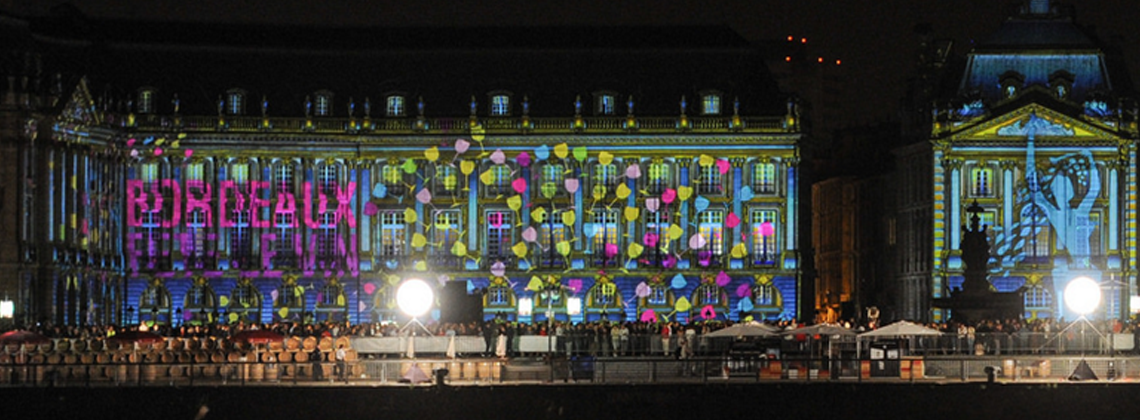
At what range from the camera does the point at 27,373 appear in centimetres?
10475

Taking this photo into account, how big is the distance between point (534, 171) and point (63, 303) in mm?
28631

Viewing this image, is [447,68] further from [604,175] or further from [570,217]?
[570,217]

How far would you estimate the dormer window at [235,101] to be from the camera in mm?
173750

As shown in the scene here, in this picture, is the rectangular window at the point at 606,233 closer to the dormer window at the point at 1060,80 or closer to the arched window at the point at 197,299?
the arched window at the point at 197,299

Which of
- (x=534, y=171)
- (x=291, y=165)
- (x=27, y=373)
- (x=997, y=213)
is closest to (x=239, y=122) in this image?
Answer: (x=291, y=165)

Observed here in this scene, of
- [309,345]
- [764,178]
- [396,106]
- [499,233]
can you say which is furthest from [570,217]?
[309,345]

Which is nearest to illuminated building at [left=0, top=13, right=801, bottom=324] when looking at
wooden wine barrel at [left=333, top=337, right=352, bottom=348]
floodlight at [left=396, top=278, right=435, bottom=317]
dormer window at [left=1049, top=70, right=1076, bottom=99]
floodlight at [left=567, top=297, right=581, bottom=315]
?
floodlight at [left=567, top=297, right=581, bottom=315]

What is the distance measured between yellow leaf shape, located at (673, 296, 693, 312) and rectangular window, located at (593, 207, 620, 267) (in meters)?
4.23

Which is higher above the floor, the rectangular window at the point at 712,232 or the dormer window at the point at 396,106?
the dormer window at the point at 396,106

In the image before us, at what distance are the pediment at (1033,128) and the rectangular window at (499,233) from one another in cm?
2402

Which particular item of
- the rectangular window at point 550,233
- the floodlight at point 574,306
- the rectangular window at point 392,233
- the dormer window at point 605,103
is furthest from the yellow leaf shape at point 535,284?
the dormer window at point 605,103

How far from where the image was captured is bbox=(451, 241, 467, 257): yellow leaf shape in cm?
17575

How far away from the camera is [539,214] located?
17625cm

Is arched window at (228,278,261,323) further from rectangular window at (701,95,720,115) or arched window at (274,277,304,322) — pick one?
rectangular window at (701,95,720,115)
